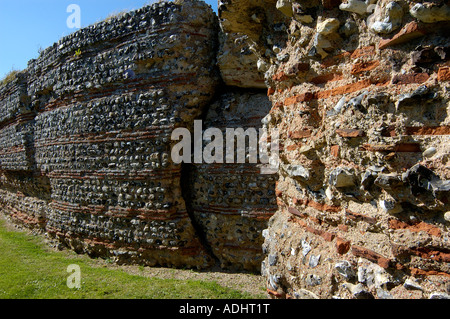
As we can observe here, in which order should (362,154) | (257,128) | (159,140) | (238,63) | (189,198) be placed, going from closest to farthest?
1. (362,154)
2. (257,128)
3. (238,63)
4. (159,140)
5. (189,198)

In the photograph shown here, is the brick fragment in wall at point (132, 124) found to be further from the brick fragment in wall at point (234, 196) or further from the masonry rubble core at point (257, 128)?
the brick fragment in wall at point (234, 196)

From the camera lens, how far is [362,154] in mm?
1852

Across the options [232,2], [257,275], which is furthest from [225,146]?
[232,2]

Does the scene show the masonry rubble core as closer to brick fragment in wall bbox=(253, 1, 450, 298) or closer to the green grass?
brick fragment in wall bbox=(253, 1, 450, 298)

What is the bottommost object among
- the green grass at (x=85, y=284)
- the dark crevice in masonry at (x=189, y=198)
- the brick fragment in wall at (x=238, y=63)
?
the green grass at (x=85, y=284)

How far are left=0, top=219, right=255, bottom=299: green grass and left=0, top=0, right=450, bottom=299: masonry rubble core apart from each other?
1.71 feet

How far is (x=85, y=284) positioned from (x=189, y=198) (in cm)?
196

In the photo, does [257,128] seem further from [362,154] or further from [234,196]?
[362,154]

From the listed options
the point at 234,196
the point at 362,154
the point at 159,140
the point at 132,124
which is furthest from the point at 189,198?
the point at 362,154

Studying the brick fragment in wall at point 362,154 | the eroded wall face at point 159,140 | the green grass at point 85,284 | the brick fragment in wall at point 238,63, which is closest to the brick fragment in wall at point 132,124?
the eroded wall face at point 159,140

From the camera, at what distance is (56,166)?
24.0 ft

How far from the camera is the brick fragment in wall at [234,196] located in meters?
5.09

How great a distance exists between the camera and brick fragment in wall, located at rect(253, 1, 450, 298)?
1.57 metres

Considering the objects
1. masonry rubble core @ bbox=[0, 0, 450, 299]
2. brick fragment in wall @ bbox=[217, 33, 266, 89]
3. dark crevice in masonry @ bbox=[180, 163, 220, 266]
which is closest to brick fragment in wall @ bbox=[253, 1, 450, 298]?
masonry rubble core @ bbox=[0, 0, 450, 299]
